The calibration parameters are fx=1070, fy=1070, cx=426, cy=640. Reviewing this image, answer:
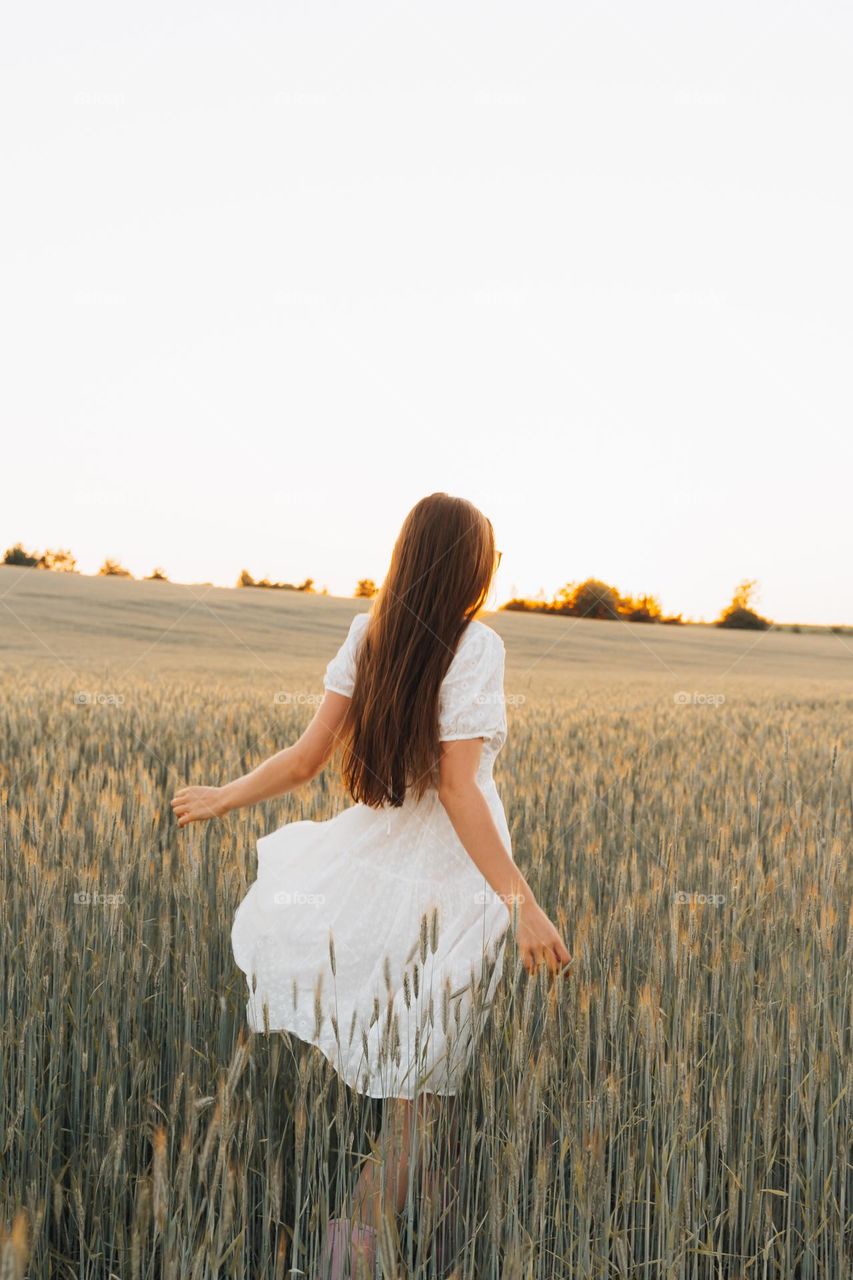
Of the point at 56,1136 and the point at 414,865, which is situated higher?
the point at 414,865

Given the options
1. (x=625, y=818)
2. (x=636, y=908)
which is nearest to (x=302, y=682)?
(x=625, y=818)

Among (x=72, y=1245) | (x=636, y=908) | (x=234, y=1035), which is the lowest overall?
(x=72, y=1245)

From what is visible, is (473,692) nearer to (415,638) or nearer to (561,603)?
(415,638)

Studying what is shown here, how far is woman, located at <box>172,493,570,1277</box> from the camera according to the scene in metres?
1.68

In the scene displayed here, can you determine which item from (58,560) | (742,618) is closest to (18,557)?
(58,560)

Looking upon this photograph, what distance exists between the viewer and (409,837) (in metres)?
1.84

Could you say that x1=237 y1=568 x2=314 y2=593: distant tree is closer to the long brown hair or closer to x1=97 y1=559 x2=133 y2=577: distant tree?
x1=97 y1=559 x2=133 y2=577: distant tree

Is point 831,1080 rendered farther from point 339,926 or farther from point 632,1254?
point 339,926

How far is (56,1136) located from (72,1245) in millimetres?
168

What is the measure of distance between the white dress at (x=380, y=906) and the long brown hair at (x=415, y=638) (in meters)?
0.03

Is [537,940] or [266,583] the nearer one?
[537,940]

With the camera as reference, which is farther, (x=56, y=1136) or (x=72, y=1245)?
(x=56, y=1136)

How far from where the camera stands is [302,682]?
1204 centimetres

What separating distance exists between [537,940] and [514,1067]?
0.29m
